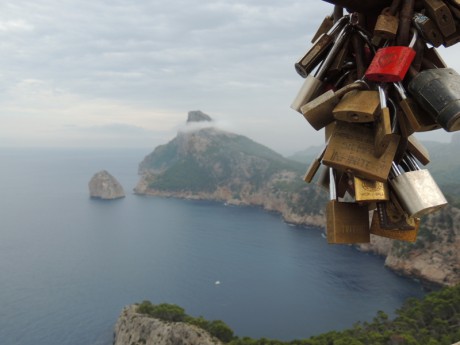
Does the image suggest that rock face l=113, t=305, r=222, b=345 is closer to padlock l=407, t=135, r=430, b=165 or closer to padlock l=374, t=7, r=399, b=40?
padlock l=407, t=135, r=430, b=165

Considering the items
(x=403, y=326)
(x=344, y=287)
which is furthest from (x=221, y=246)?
(x=403, y=326)

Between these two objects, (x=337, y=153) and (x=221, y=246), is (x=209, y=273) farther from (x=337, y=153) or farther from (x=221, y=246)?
(x=337, y=153)

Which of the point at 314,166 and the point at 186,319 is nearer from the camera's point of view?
the point at 314,166

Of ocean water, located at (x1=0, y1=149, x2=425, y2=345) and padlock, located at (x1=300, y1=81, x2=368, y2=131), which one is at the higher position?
padlock, located at (x1=300, y1=81, x2=368, y2=131)

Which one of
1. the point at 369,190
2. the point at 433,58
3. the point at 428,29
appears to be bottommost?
the point at 369,190

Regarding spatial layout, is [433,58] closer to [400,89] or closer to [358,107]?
[400,89]

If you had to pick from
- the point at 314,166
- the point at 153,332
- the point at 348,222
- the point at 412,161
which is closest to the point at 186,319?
the point at 153,332

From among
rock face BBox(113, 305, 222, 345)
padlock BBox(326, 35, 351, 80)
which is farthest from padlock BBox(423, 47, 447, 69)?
rock face BBox(113, 305, 222, 345)

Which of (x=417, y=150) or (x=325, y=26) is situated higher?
(x=325, y=26)
